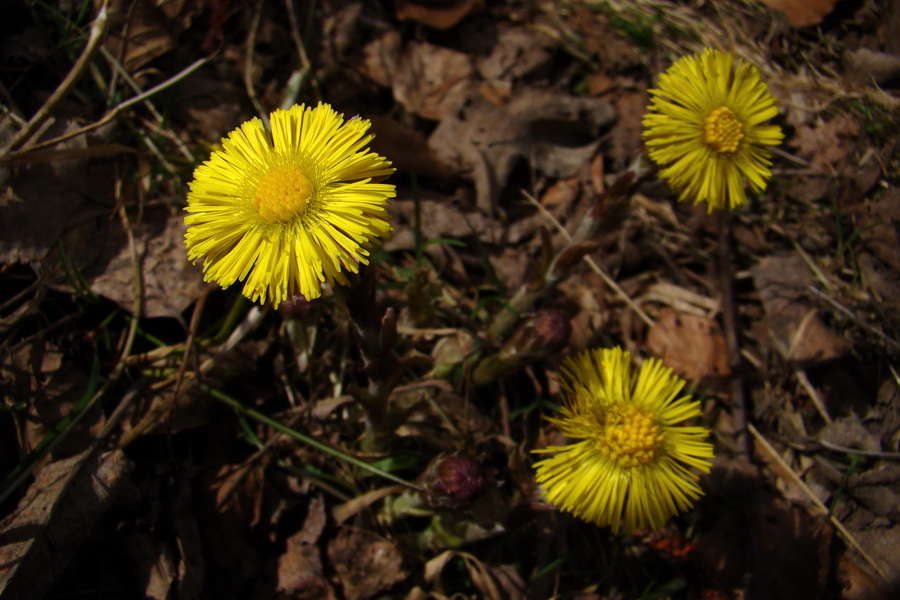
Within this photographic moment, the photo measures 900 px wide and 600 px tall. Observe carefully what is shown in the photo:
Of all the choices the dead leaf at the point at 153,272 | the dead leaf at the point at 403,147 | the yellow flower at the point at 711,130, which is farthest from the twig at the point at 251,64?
the yellow flower at the point at 711,130

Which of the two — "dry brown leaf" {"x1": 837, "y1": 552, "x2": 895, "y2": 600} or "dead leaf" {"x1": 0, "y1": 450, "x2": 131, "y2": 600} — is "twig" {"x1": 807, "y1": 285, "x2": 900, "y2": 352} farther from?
"dead leaf" {"x1": 0, "y1": 450, "x2": 131, "y2": 600}

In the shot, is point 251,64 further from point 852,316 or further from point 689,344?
point 852,316

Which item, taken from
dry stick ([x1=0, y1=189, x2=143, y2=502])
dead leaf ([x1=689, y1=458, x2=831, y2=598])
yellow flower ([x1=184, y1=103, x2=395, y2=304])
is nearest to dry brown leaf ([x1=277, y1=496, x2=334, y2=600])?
dry stick ([x1=0, y1=189, x2=143, y2=502])

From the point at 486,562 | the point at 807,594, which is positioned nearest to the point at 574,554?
the point at 486,562

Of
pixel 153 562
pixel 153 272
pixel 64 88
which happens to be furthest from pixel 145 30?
pixel 153 562

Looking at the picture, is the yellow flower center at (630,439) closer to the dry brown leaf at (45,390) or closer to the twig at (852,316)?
the twig at (852,316)

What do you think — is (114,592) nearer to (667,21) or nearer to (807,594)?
(807,594)
